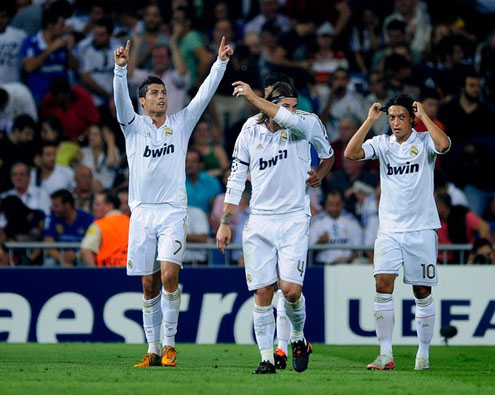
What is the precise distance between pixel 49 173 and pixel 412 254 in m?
8.06

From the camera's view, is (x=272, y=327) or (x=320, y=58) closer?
(x=272, y=327)

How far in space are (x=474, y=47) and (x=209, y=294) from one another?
7497mm

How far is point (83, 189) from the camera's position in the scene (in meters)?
17.3

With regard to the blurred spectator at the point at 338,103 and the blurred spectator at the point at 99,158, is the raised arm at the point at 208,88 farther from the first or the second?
the blurred spectator at the point at 338,103

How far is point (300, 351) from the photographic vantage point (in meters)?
9.95

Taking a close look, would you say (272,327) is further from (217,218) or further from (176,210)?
(217,218)

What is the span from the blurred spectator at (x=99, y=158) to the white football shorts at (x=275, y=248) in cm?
807

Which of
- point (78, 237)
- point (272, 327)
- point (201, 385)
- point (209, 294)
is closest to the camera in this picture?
point (201, 385)

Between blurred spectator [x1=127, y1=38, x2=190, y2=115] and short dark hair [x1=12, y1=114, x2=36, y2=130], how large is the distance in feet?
5.91

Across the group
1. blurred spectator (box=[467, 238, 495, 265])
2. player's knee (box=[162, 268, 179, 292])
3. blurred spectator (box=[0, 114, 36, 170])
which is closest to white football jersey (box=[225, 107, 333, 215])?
player's knee (box=[162, 268, 179, 292])

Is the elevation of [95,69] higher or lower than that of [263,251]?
higher

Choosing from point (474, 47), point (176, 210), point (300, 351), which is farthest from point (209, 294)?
point (474, 47)

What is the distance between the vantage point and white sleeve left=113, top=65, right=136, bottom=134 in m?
10.7

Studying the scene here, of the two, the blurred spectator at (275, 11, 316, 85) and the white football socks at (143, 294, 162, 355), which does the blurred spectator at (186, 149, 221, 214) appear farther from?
the white football socks at (143, 294, 162, 355)
